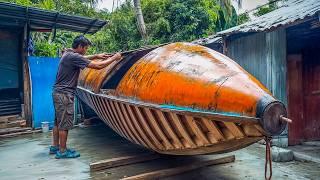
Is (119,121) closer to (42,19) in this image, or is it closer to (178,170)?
(178,170)

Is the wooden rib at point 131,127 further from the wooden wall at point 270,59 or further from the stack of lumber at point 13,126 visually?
the stack of lumber at point 13,126

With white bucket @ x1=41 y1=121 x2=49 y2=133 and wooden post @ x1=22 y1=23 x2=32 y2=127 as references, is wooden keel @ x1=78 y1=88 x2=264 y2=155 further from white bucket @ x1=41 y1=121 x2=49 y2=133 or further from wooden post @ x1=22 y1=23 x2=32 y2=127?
wooden post @ x1=22 y1=23 x2=32 y2=127

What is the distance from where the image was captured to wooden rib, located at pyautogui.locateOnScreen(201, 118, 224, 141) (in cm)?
335

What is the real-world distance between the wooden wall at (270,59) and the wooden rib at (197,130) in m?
3.75

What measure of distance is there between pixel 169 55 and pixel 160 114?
1.04 meters

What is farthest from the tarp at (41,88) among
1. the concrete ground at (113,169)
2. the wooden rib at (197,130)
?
the wooden rib at (197,130)

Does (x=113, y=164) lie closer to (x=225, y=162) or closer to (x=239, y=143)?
(x=225, y=162)

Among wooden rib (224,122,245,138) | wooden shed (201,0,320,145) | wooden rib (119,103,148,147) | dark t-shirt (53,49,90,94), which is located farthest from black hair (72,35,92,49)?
wooden rib (224,122,245,138)

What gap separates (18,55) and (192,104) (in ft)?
24.6

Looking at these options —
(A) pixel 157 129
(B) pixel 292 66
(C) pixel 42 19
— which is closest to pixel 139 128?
(A) pixel 157 129

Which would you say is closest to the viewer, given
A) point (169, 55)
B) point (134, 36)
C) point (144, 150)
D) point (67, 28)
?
point (169, 55)

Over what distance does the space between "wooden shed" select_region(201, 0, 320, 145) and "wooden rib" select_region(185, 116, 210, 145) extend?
3.55 metres

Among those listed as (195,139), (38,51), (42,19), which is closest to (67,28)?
(42,19)

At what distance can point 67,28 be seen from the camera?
990 cm
